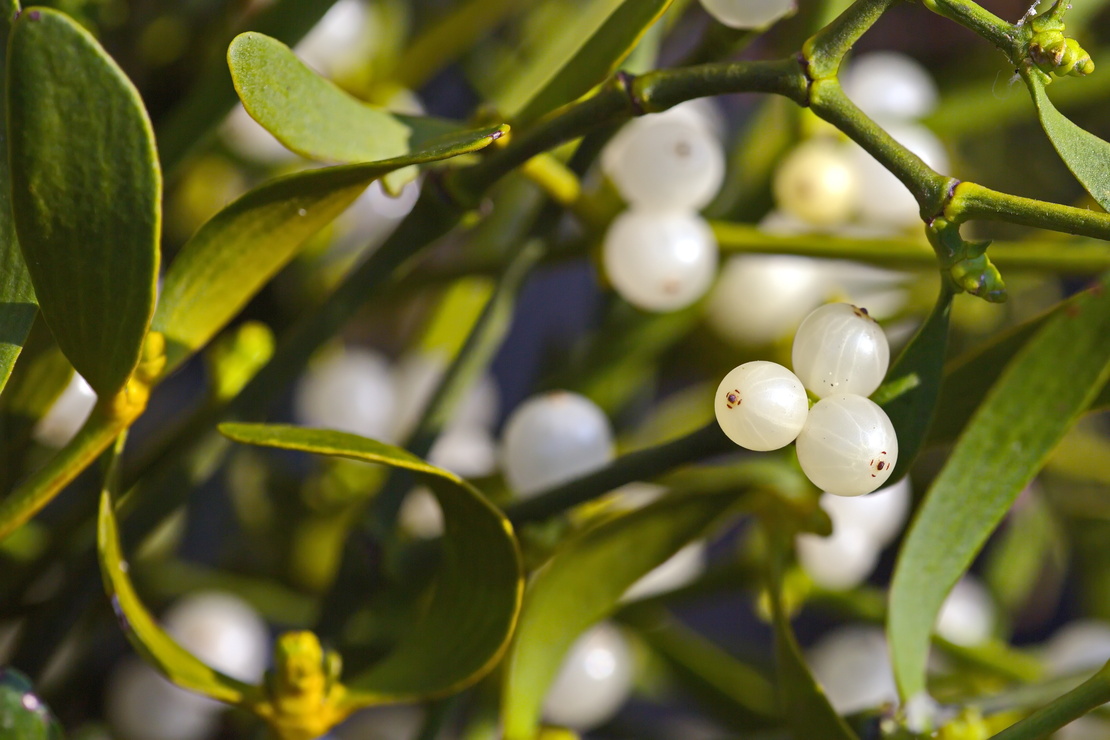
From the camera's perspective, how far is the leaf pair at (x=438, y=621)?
0.27 metres

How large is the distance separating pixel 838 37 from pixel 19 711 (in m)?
0.28

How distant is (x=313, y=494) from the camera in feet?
1.79

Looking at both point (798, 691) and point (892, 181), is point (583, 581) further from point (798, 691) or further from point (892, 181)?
point (892, 181)

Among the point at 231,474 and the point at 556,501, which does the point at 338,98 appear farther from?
the point at 231,474

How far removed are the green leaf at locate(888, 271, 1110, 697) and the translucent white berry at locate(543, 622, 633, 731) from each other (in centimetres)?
18

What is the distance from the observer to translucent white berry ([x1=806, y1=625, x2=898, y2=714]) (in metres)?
0.53

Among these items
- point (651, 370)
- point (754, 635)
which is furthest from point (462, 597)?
point (754, 635)

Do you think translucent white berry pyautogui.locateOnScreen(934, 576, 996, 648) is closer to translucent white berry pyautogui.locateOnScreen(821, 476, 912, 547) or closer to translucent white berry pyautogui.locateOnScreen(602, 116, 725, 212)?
translucent white berry pyautogui.locateOnScreen(821, 476, 912, 547)

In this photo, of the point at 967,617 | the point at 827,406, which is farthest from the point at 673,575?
the point at 827,406

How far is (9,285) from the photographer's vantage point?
25 centimetres

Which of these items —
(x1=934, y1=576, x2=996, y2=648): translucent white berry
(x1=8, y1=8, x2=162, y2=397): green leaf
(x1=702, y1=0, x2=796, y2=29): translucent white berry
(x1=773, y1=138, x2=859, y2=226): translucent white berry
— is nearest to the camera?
(x1=8, y1=8, x2=162, y2=397): green leaf

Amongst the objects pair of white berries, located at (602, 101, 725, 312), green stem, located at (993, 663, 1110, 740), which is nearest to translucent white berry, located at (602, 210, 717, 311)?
pair of white berries, located at (602, 101, 725, 312)

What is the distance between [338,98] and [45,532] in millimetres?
255

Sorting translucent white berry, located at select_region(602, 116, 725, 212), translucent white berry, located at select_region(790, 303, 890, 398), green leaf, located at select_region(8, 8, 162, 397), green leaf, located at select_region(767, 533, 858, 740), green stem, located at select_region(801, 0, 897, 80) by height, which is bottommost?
green leaf, located at select_region(767, 533, 858, 740)
